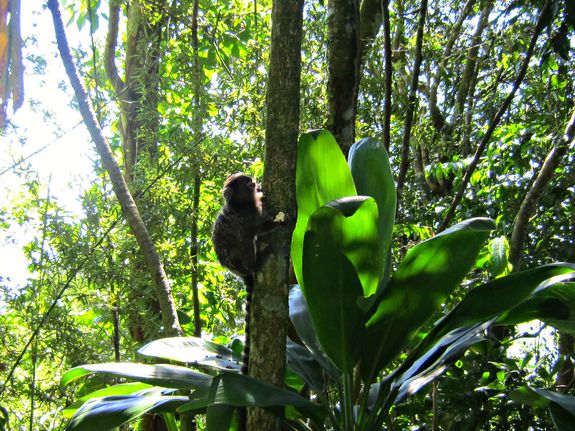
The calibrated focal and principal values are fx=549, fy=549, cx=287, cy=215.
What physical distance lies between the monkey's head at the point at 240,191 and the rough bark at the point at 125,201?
0.82 meters

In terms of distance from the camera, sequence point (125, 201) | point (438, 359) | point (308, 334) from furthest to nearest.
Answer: point (125, 201), point (308, 334), point (438, 359)

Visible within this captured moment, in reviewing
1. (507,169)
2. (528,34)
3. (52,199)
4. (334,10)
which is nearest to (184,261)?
(52,199)

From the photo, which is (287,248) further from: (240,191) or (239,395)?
(240,191)

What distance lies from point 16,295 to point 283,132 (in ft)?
8.10

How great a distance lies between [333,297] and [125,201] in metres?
1.22

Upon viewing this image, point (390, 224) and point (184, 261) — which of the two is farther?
point (184, 261)

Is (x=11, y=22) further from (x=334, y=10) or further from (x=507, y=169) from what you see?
(x=507, y=169)

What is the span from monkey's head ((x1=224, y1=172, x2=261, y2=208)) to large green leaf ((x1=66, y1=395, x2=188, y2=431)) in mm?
1599

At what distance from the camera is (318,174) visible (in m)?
2.37

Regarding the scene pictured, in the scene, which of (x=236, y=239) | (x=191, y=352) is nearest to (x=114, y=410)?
(x=191, y=352)

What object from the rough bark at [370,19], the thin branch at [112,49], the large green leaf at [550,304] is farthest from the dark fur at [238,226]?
the thin branch at [112,49]

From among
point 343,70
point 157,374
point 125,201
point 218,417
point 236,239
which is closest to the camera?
point 218,417

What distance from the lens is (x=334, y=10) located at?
3.22m

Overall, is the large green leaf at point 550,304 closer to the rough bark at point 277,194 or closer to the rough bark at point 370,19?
the rough bark at point 277,194
